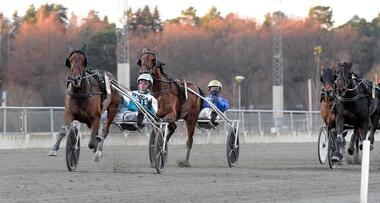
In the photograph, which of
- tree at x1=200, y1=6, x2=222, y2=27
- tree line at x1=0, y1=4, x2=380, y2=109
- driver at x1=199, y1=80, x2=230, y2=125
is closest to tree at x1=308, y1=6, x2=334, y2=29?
tree line at x1=0, y1=4, x2=380, y2=109

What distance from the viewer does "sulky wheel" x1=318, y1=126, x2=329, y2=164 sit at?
65.8ft

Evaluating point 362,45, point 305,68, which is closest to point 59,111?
point 305,68

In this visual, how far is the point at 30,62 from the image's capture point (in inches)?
3605

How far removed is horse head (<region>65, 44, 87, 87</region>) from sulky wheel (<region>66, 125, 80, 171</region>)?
0.77m

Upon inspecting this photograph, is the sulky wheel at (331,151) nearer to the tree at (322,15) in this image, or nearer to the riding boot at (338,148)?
the riding boot at (338,148)

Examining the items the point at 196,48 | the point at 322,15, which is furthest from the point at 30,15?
the point at 322,15

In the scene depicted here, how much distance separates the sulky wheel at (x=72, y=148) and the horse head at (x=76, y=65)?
0.77 m

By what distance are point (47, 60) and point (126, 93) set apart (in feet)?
242

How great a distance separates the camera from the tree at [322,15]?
121m

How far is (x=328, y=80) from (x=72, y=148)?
5.20 metres

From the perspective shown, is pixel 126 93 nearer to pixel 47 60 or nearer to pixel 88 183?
pixel 88 183

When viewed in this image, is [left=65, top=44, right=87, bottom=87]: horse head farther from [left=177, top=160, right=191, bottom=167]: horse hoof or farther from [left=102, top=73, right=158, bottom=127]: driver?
[left=177, top=160, right=191, bottom=167]: horse hoof

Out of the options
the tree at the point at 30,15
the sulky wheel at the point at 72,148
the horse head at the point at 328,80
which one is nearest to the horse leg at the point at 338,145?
the horse head at the point at 328,80

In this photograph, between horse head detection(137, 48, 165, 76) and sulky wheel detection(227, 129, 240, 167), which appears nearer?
horse head detection(137, 48, 165, 76)
